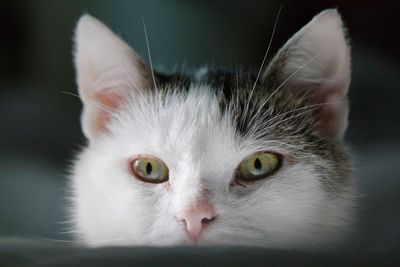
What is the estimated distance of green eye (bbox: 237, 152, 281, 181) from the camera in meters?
0.85

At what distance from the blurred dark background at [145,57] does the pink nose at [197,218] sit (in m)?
0.34

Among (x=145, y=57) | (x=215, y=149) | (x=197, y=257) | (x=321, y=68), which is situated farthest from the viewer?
(x=145, y=57)

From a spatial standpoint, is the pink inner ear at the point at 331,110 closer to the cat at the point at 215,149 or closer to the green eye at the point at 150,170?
the cat at the point at 215,149

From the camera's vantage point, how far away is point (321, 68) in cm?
96

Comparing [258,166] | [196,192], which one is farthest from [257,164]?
[196,192]

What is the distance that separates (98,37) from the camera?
94 centimetres

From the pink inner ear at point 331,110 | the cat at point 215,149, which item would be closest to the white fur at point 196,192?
the cat at point 215,149

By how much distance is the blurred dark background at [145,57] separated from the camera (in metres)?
1.01

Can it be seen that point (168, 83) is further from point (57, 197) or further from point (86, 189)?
point (57, 197)

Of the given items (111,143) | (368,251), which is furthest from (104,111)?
(368,251)

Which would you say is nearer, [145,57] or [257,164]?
[257,164]

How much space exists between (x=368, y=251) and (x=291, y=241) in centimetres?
11

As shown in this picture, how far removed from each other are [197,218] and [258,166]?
153 mm

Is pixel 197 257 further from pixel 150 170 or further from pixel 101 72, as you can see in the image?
pixel 101 72
